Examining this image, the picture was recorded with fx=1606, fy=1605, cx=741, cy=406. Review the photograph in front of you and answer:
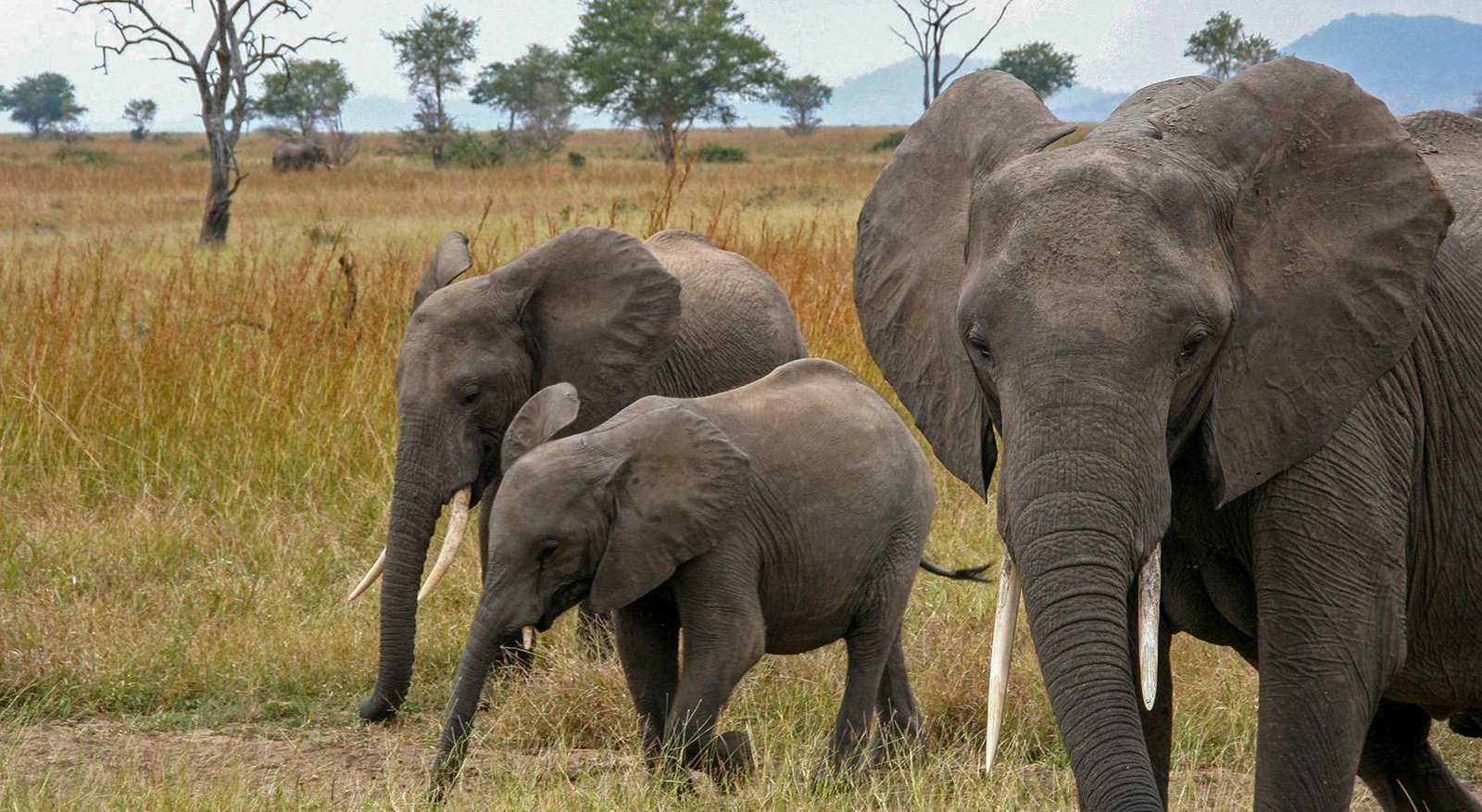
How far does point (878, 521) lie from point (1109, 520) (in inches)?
75.6

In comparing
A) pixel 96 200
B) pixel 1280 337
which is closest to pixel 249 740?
pixel 1280 337

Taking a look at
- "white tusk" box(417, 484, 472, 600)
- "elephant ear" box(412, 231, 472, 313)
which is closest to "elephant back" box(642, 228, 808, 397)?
"elephant ear" box(412, 231, 472, 313)

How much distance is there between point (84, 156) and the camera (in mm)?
37156

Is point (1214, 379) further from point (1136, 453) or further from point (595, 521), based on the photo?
point (595, 521)

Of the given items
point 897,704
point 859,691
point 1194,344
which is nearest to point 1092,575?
point 1194,344

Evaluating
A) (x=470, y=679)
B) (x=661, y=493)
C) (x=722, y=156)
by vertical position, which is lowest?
(x=722, y=156)

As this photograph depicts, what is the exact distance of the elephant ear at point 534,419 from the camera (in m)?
3.87

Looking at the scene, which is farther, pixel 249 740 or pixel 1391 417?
pixel 249 740

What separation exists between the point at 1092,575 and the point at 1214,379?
0.42 meters

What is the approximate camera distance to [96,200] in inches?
853

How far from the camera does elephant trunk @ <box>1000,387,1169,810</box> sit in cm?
215

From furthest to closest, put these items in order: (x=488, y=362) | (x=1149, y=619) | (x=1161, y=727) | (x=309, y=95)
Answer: (x=309, y=95) < (x=488, y=362) < (x=1161, y=727) < (x=1149, y=619)

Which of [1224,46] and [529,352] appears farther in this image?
[1224,46]

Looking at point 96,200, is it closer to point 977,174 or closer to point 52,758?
point 52,758
